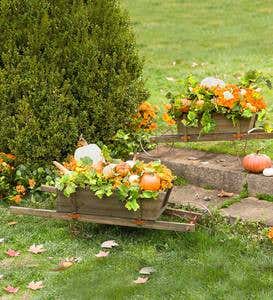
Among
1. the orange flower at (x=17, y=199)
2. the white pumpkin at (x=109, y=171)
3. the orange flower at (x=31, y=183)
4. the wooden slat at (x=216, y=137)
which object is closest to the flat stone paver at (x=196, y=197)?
the wooden slat at (x=216, y=137)

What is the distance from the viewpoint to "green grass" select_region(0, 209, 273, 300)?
5.02 metres

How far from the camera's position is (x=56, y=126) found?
6.77 meters

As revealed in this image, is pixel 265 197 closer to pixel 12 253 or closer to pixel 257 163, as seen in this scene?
pixel 257 163

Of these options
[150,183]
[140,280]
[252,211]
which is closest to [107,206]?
[150,183]

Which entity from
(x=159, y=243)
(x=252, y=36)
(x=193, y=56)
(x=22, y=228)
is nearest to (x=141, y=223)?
(x=159, y=243)

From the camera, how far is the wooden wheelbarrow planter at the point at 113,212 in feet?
18.3

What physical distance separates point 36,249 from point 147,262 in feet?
3.10

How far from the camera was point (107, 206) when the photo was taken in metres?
5.72

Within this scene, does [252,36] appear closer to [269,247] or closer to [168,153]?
[168,153]

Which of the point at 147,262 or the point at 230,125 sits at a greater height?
the point at 230,125

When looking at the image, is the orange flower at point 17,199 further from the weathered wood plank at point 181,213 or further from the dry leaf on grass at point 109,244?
the weathered wood plank at point 181,213

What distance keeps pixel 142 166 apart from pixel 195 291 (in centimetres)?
116

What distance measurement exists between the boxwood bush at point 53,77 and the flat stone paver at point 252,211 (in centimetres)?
159

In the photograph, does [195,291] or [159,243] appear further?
[159,243]
